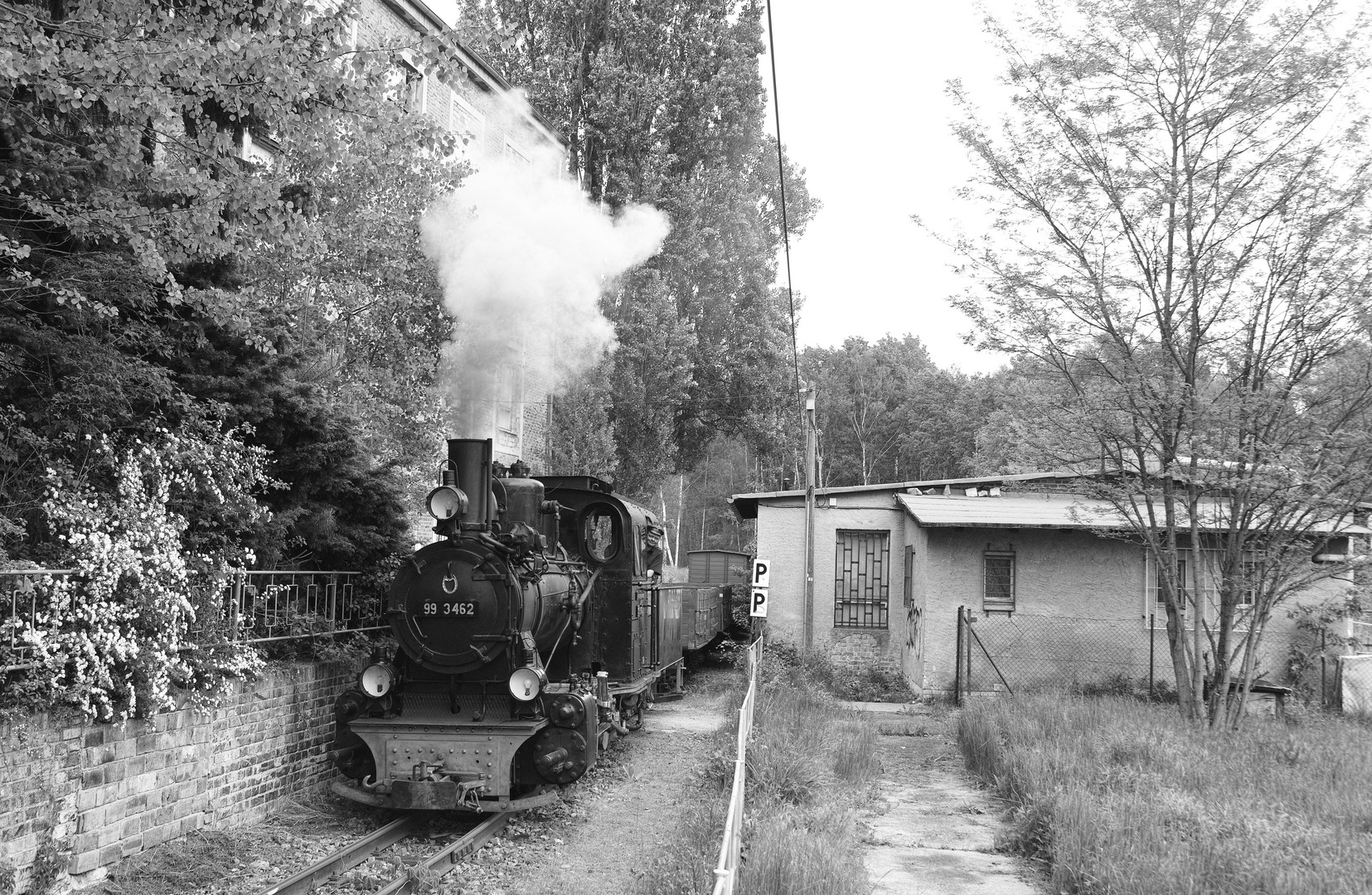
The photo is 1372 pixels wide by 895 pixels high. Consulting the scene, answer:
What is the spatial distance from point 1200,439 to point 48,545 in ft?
34.1

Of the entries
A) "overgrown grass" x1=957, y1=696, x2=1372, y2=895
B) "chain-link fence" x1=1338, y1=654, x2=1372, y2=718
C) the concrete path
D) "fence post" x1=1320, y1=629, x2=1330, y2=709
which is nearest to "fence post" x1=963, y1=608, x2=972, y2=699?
the concrete path

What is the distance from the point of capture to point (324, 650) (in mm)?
9570

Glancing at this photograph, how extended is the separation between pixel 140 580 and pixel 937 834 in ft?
19.8

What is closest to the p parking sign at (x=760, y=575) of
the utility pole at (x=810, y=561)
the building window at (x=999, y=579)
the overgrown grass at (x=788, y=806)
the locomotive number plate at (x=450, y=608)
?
the overgrown grass at (x=788, y=806)

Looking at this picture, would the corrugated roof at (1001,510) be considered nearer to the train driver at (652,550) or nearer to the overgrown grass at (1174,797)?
the overgrown grass at (1174,797)

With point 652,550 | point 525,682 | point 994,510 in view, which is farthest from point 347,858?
point 994,510

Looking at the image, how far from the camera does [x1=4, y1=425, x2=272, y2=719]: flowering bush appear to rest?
636cm

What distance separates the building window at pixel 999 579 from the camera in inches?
669

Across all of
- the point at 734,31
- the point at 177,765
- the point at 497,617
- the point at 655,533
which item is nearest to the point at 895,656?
the point at 655,533

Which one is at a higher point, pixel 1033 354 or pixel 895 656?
pixel 1033 354

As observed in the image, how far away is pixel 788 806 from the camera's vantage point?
8.10 m

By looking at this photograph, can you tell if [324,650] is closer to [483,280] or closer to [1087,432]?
[483,280]

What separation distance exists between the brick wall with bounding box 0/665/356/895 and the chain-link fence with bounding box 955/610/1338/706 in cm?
993

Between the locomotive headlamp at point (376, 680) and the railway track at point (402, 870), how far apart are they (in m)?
1.01
